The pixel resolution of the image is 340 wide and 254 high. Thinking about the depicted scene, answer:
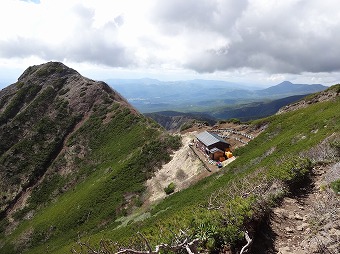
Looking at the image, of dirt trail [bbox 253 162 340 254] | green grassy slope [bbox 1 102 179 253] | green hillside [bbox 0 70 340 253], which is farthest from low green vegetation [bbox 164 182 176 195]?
dirt trail [bbox 253 162 340 254]

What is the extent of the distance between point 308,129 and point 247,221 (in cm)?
3700

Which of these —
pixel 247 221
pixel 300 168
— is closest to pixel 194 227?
pixel 247 221

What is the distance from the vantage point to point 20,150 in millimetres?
100875

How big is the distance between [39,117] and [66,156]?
29533 millimetres

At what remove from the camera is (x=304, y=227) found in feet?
42.3

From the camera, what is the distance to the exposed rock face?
306ft

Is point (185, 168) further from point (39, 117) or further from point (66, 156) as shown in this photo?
point (39, 117)

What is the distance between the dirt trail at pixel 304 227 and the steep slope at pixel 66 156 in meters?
44.8

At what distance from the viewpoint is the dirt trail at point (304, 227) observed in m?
10.9

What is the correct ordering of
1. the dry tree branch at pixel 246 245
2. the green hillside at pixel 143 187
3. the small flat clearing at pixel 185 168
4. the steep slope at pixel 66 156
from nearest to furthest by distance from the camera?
the dry tree branch at pixel 246 245, the green hillside at pixel 143 187, the small flat clearing at pixel 185 168, the steep slope at pixel 66 156

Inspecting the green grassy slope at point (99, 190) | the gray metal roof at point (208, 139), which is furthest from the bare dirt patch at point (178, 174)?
the gray metal roof at point (208, 139)

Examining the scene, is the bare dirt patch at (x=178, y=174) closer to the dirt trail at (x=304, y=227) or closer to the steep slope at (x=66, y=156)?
the steep slope at (x=66, y=156)

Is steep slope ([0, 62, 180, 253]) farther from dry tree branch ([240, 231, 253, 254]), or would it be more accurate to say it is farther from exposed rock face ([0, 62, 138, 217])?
dry tree branch ([240, 231, 253, 254])

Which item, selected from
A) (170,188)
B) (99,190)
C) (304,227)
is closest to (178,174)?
(170,188)
